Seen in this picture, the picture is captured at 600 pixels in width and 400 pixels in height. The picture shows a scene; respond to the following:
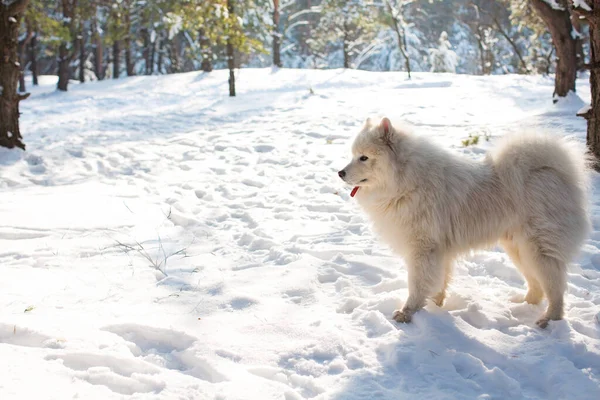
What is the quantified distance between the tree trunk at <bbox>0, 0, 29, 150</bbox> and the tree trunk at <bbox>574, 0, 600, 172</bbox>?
8.09 metres

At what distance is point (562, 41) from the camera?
977cm

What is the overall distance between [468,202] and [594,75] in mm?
3563

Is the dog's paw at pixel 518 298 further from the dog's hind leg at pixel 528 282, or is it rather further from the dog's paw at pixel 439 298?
the dog's paw at pixel 439 298

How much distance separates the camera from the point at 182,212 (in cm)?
580

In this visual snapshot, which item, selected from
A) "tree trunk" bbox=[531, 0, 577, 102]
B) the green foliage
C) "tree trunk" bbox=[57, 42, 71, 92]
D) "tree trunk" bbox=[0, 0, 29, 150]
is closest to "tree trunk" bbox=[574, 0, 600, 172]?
"tree trunk" bbox=[531, 0, 577, 102]

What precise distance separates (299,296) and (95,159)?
5761 mm

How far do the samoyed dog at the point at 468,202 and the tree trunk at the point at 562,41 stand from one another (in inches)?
292

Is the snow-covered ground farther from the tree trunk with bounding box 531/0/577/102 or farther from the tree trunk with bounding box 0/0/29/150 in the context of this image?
the tree trunk with bounding box 531/0/577/102

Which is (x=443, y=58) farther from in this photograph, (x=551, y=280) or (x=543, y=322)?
(x=543, y=322)

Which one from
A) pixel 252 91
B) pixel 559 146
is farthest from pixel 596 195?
pixel 252 91

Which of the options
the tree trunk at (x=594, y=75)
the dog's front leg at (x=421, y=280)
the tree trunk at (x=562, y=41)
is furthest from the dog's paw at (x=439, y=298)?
the tree trunk at (x=562, y=41)

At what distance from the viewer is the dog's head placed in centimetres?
346

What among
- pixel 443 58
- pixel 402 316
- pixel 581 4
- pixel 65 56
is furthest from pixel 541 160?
pixel 443 58

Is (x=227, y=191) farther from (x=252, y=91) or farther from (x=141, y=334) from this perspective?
(x=252, y=91)
